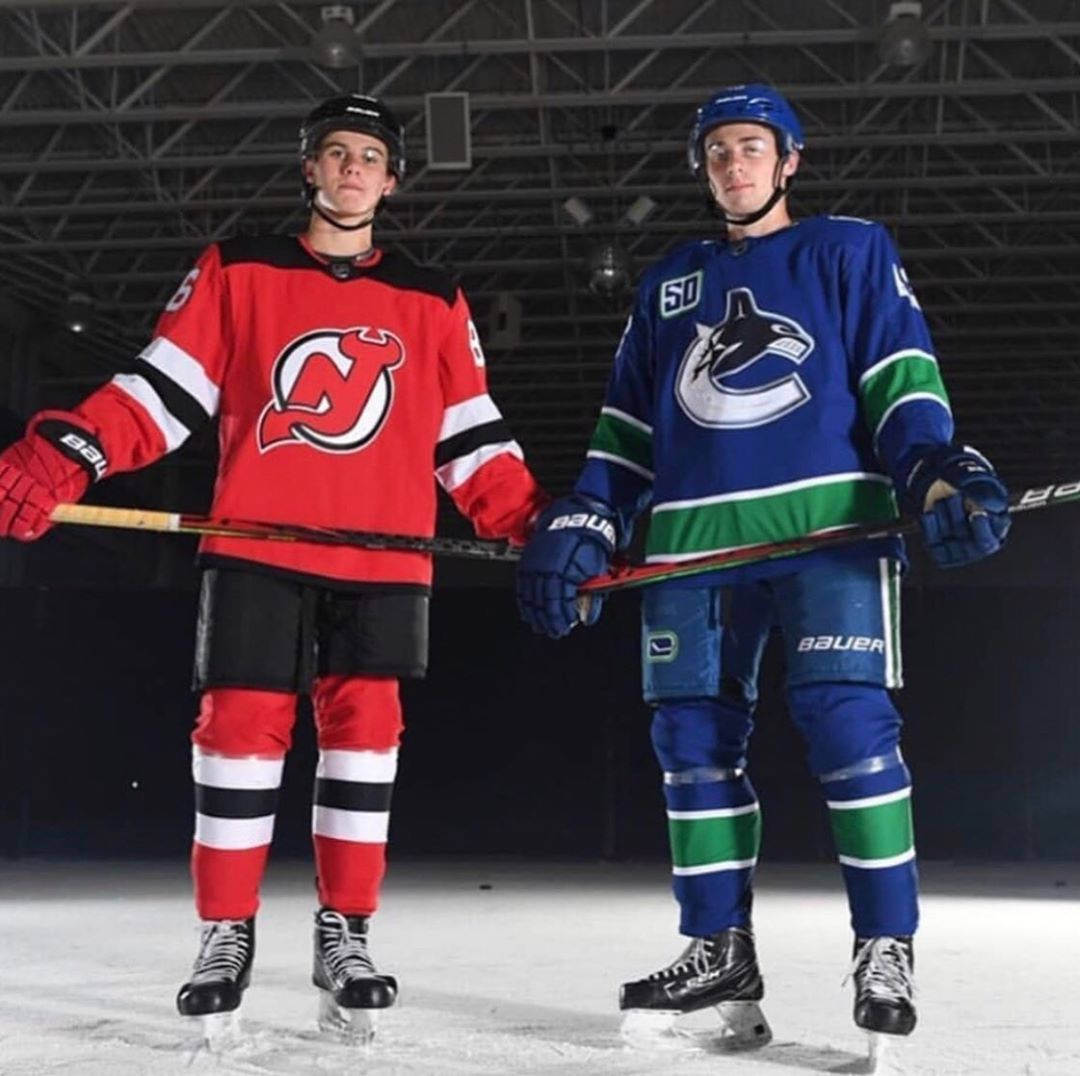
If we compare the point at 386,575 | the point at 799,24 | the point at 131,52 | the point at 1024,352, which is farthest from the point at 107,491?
the point at 386,575

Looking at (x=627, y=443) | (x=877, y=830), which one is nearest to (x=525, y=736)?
(x=627, y=443)

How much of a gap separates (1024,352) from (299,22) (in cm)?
592

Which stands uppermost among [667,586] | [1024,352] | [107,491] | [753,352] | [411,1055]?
[1024,352]

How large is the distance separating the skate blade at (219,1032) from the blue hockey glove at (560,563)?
2.20ft

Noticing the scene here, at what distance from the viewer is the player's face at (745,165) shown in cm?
211

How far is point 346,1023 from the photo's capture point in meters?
1.96

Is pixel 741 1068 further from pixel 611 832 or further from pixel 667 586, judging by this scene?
pixel 611 832

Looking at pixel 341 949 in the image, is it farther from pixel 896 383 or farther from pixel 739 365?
pixel 896 383

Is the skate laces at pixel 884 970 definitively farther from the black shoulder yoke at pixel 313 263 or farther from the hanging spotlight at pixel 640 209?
the hanging spotlight at pixel 640 209

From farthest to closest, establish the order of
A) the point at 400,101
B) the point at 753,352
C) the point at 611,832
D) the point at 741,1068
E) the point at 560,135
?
the point at 611,832, the point at 560,135, the point at 400,101, the point at 753,352, the point at 741,1068

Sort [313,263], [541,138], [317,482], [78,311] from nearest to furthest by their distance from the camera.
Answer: [317,482]
[313,263]
[541,138]
[78,311]

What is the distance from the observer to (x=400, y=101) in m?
Answer: 6.58

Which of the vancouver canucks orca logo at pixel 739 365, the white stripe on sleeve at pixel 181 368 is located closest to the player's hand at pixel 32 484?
the white stripe on sleeve at pixel 181 368

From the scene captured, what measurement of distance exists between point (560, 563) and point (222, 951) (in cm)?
70
